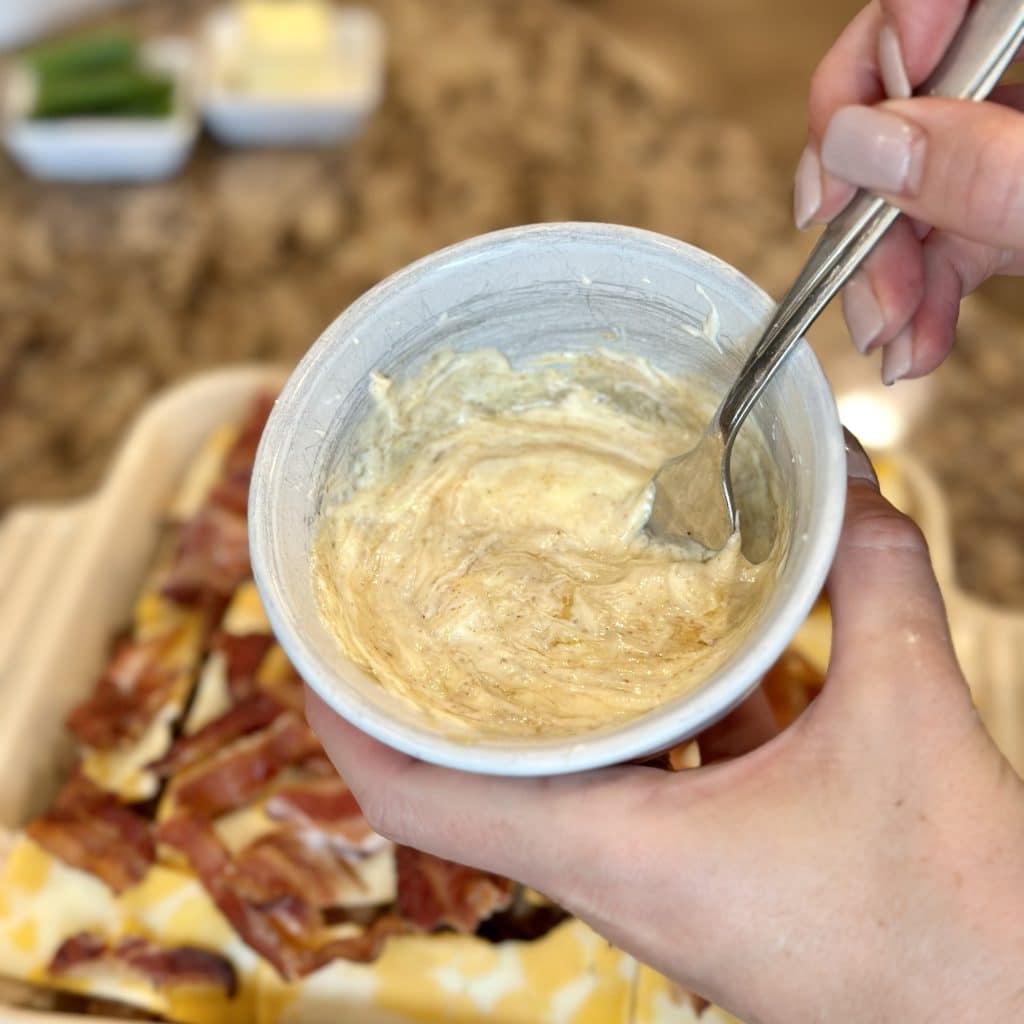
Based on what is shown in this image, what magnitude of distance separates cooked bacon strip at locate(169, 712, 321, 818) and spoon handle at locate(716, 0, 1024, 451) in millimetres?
578

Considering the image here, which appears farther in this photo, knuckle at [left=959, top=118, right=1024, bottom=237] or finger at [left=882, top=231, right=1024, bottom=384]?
finger at [left=882, top=231, right=1024, bottom=384]

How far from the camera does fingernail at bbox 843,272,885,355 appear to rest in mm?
767

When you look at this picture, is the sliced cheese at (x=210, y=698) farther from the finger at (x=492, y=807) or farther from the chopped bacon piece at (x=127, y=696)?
the finger at (x=492, y=807)

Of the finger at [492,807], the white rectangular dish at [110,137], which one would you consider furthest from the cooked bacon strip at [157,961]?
the white rectangular dish at [110,137]

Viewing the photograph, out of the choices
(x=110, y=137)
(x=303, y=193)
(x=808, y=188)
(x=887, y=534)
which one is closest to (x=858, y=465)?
(x=887, y=534)

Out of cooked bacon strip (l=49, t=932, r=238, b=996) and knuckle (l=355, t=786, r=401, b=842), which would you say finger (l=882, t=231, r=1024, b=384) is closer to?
knuckle (l=355, t=786, r=401, b=842)

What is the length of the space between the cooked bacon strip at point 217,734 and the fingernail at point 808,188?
2.16 ft

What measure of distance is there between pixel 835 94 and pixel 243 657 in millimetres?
745

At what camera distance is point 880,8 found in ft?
2.47

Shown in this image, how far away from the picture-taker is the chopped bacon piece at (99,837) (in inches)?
38.4

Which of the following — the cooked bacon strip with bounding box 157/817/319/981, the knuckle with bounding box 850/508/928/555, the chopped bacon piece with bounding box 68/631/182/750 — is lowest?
the chopped bacon piece with bounding box 68/631/182/750

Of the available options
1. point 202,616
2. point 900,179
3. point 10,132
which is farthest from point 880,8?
point 10,132

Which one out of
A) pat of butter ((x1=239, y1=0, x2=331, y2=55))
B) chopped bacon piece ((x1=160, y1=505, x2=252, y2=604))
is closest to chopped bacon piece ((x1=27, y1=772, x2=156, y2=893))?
chopped bacon piece ((x1=160, y1=505, x2=252, y2=604))

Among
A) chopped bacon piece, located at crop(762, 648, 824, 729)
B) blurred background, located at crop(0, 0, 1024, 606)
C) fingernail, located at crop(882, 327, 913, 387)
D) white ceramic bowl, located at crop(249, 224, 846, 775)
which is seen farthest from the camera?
blurred background, located at crop(0, 0, 1024, 606)
